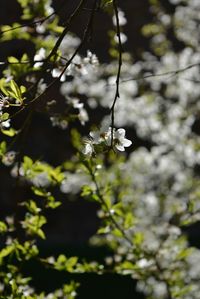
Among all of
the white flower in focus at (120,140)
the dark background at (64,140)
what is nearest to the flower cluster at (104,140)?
the white flower in focus at (120,140)

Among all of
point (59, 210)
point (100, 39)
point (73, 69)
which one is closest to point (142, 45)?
point (100, 39)

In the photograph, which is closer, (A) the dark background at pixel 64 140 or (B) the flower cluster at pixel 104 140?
(B) the flower cluster at pixel 104 140

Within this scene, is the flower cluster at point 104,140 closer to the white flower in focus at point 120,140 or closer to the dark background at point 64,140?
the white flower in focus at point 120,140

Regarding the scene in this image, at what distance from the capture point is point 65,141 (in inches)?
438

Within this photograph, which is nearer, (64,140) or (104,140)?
(104,140)

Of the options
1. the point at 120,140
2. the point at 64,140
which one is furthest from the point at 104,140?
the point at 64,140

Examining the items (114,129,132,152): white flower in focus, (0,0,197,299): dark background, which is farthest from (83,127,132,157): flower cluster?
(0,0,197,299): dark background

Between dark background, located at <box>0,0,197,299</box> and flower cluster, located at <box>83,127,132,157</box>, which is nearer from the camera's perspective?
flower cluster, located at <box>83,127,132,157</box>

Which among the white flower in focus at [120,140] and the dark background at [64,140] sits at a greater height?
the dark background at [64,140]

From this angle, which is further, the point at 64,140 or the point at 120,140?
the point at 64,140

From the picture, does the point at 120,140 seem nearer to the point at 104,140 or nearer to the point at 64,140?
the point at 104,140

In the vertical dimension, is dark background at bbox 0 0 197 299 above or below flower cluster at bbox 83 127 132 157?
above

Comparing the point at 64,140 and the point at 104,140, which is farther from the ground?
the point at 64,140

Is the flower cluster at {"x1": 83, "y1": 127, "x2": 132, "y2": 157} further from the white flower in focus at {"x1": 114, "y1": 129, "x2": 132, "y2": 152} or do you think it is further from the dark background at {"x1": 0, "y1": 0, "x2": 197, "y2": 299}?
the dark background at {"x1": 0, "y1": 0, "x2": 197, "y2": 299}
